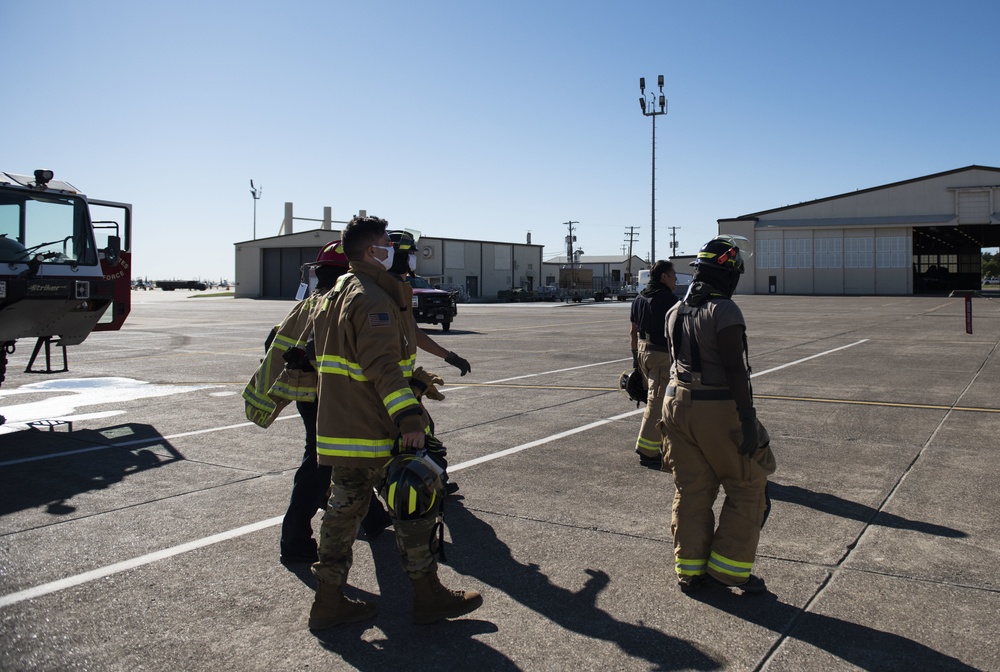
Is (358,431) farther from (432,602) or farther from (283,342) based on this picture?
(283,342)

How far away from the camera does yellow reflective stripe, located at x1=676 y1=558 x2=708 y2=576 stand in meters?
4.10

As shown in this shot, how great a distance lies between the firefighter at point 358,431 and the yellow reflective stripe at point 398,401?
0.07 m

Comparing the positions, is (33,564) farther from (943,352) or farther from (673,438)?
(943,352)

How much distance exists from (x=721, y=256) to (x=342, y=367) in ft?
6.92

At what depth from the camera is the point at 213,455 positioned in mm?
7316

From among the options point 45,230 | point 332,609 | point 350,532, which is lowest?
point 332,609

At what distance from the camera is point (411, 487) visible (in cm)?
353

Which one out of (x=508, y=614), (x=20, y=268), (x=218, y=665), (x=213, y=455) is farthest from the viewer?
(x=20, y=268)

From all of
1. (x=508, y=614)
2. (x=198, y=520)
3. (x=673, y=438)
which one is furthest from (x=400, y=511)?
(x=198, y=520)

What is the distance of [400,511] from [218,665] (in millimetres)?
974

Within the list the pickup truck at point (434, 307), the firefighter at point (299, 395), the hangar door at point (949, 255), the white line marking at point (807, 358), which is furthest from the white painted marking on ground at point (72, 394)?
the hangar door at point (949, 255)

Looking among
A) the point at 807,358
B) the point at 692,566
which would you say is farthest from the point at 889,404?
the point at 692,566

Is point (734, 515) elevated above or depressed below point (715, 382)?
below

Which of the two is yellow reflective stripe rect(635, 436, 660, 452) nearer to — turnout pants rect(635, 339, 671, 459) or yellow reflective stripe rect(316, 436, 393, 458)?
turnout pants rect(635, 339, 671, 459)
